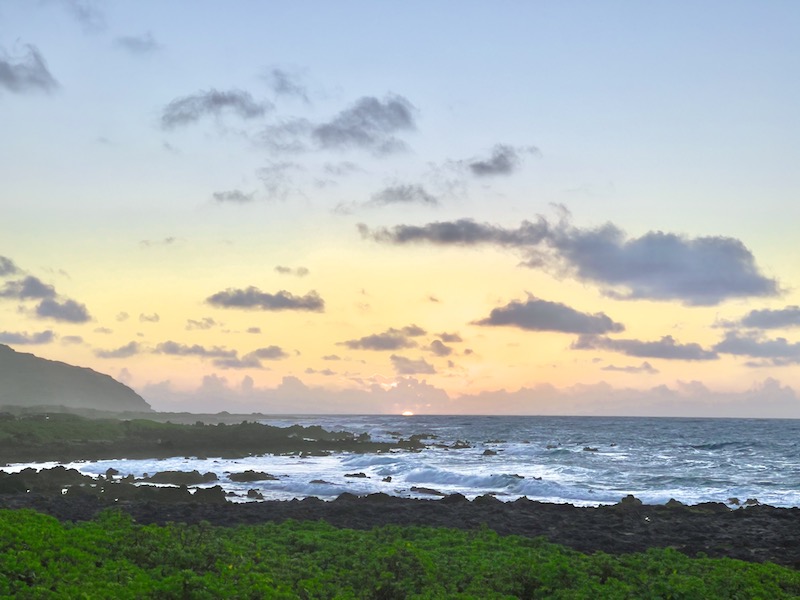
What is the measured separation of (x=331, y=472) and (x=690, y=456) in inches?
1603

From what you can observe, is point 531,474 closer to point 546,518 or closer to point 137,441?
point 546,518

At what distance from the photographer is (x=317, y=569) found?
16.8m

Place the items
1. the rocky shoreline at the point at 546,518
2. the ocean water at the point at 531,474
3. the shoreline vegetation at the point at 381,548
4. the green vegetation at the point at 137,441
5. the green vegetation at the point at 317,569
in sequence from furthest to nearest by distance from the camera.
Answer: the green vegetation at the point at 137,441 < the ocean water at the point at 531,474 < the rocky shoreline at the point at 546,518 < the shoreline vegetation at the point at 381,548 < the green vegetation at the point at 317,569

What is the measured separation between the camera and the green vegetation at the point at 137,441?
57125 mm

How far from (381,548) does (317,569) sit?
8.72ft

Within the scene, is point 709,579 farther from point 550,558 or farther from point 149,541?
point 149,541

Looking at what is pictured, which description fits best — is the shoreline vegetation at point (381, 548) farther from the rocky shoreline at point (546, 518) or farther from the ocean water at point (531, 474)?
the ocean water at point (531, 474)

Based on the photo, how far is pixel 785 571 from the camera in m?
17.0

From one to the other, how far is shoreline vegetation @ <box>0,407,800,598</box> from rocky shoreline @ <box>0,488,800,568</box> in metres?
0.08

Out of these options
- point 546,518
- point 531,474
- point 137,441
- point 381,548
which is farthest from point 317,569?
point 137,441

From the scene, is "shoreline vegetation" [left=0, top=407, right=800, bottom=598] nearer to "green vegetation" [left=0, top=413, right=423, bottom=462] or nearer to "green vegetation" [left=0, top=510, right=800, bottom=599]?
"green vegetation" [left=0, top=510, right=800, bottom=599]

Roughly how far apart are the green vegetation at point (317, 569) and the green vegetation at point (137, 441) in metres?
40.6

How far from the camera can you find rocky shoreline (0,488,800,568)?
2244 cm

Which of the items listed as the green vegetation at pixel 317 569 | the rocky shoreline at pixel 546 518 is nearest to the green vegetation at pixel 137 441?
the rocky shoreline at pixel 546 518
